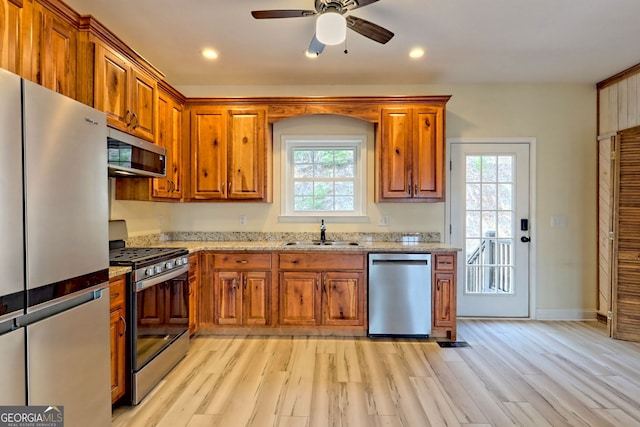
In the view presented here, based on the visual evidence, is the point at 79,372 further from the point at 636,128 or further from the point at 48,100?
the point at 636,128

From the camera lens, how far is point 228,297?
10.9ft

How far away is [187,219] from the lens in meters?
3.99

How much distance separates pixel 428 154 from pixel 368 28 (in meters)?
1.66

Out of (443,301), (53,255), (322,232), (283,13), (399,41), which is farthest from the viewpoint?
(322,232)

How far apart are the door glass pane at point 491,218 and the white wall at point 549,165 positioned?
1.01 feet

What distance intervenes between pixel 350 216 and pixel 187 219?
6.40 feet

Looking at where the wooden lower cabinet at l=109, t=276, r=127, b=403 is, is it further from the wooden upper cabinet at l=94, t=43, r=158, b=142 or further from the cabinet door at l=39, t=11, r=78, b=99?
the cabinet door at l=39, t=11, r=78, b=99

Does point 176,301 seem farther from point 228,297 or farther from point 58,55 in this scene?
point 58,55

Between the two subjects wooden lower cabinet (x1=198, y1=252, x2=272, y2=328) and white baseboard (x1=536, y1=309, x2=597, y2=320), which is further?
white baseboard (x1=536, y1=309, x2=597, y2=320)

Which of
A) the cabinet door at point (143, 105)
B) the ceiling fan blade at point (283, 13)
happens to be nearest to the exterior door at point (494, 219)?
the ceiling fan blade at point (283, 13)

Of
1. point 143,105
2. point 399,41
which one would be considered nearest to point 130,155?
point 143,105

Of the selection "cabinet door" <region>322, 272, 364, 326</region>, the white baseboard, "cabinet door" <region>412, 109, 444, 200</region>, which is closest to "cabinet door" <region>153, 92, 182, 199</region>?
"cabinet door" <region>322, 272, 364, 326</region>

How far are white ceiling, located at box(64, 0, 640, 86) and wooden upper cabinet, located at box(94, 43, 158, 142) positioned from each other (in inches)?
16.3

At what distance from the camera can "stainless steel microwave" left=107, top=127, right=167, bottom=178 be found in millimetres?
2252
